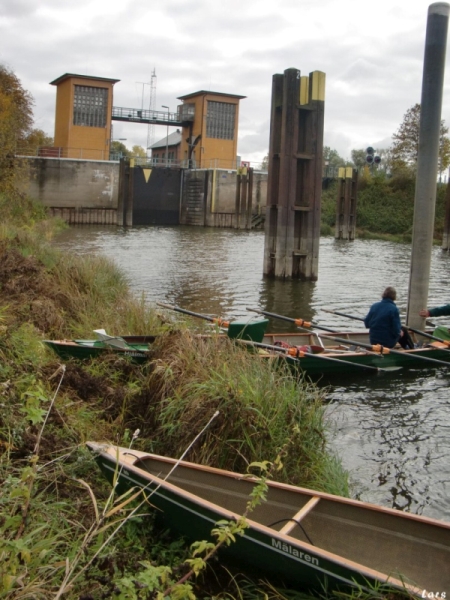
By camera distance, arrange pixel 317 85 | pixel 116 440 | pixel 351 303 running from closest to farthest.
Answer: pixel 116 440, pixel 351 303, pixel 317 85

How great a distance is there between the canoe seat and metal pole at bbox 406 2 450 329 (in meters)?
9.07

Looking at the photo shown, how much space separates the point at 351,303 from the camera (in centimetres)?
1923

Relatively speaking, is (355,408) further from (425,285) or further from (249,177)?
(249,177)

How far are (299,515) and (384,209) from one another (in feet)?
169

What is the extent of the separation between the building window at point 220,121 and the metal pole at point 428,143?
177 feet

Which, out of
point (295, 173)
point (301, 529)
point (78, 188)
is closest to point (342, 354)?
point (301, 529)

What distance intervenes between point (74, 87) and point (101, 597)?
61983 mm

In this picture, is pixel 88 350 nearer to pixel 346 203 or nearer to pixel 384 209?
pixel 346 203

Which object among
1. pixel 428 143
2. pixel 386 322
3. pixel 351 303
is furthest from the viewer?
pixel 351 303

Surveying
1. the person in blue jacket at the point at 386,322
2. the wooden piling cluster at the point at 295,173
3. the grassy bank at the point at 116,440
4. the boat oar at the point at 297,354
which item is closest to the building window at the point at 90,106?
the wooden piling cluster at the point at 295,173

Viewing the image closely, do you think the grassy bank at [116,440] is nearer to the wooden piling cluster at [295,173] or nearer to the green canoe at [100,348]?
the green canoe at [100,348]

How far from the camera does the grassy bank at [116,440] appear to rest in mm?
3719

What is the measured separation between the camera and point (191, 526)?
4836 mm

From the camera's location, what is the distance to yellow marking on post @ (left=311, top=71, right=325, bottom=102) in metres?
20.4
